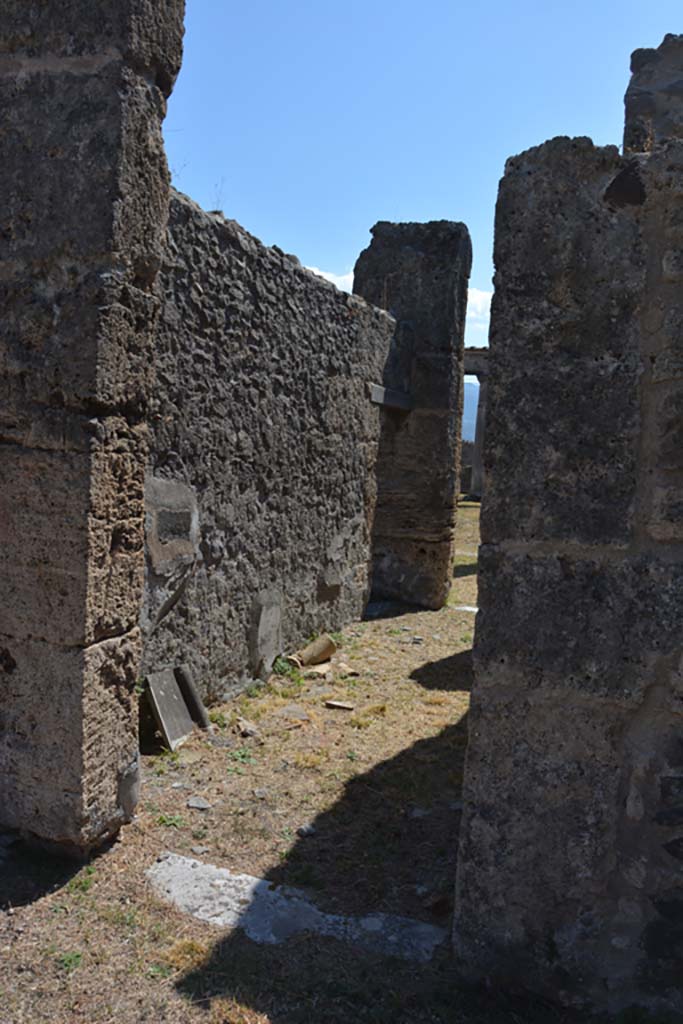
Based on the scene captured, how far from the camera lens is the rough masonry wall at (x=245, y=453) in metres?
4.08

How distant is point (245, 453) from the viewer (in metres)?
4.80

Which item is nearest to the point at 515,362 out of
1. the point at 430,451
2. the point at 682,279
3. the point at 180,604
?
the point at 682,279

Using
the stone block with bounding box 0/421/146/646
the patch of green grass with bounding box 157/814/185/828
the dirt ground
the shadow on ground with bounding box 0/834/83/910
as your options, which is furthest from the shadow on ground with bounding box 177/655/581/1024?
the stone block with bounding box 0/421/146/646

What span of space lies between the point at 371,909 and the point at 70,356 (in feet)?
7.05

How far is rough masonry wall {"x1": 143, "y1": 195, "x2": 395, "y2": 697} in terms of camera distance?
13.4ft

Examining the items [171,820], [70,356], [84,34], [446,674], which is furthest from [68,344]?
[446,674]

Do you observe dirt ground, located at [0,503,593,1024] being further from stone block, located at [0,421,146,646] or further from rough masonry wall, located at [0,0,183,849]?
stone block, located at [0,421,146,646]

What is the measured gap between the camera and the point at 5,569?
288 centimetres

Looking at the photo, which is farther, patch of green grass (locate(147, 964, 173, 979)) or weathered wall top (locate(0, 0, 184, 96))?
weathered wall top (locate(0, 0, 184, 96))

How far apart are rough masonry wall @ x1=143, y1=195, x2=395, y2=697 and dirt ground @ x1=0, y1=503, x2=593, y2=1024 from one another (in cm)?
62

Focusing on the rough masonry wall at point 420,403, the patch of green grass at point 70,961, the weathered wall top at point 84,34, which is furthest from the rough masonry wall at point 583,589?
the rough masonry wall at point 420,403

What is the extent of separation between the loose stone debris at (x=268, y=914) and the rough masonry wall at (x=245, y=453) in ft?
4.34

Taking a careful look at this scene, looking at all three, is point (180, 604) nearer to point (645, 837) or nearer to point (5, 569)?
point (5, 569)

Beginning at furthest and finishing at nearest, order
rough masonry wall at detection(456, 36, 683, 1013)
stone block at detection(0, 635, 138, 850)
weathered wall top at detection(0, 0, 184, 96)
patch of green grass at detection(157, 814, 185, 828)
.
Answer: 1. patch of green grass at detection(157, 814, 185, 828)
2. stone block at detection(0, 635, 138, 850)
3. weathered wall top at detection(0, 0, 184, 96)
4. rough masonry wall at detection(456, 36, 683, 1013)
